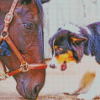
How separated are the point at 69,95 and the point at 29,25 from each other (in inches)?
57.1

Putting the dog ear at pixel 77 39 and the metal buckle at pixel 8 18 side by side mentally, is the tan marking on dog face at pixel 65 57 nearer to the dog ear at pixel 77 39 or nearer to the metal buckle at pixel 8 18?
the dog ear at pixel 77 39

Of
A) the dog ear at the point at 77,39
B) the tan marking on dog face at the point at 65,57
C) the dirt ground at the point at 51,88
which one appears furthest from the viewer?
the dirt ground at the point at 51,88

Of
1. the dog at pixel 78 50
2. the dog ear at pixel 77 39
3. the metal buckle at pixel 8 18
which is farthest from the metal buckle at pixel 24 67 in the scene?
the dog ear at pixel 77 39

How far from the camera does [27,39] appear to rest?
2225 millimetres

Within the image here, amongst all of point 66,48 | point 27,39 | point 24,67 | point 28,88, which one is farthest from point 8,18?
point 66,48

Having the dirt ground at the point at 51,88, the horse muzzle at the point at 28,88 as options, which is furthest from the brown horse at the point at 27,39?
the dirt ground at the point at 51,88

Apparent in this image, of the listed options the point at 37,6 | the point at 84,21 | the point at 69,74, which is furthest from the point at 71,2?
the point at 37,6

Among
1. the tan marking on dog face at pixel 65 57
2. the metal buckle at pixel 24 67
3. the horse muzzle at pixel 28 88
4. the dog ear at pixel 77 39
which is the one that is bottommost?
the horse muzzle at pixel 28 88

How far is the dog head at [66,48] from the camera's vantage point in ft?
9.68

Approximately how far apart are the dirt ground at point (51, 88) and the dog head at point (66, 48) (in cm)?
50

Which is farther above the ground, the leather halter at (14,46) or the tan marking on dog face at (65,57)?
the leather halter at (14,46)

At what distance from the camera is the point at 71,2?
5.58m

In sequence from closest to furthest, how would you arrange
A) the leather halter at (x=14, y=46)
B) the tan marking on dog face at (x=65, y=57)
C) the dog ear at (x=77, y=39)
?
the leather halter at (x=14, y=46)
the dog ear at (x=77, y=39)
the tan marking on dog face at (x=65, y=57)

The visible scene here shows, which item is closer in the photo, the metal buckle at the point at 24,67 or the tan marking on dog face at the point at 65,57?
the metal buckle at the point at 24,67
